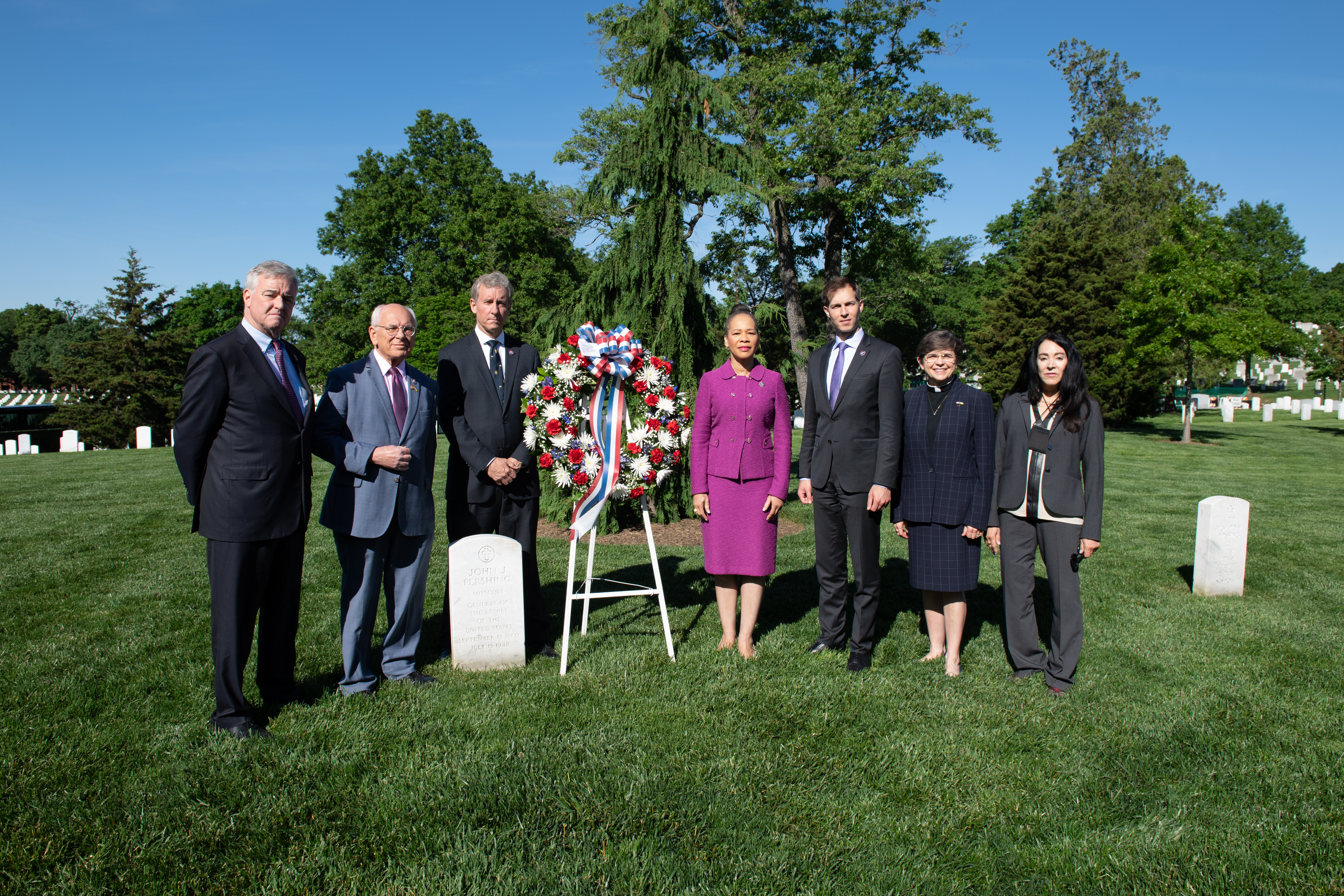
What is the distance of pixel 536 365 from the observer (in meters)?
5.15

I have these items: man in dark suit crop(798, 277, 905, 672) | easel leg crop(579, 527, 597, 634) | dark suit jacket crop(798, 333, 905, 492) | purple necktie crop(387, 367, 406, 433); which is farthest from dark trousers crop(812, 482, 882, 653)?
purple necktie crop(387, 367, 406, 433)

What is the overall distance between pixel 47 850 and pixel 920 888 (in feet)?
10.9

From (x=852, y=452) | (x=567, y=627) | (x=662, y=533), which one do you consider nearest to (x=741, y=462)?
(x=852, y=452)

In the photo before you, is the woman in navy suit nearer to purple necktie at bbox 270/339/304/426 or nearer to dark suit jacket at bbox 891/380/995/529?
dark suit jacket at bbox 891/380/995/529

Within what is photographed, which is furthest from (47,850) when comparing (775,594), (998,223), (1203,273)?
(998,223)

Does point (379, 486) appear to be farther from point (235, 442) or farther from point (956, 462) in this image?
point (956, 462)

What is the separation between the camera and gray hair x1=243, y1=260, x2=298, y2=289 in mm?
3791

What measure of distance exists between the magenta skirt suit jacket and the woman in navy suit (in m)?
0.86

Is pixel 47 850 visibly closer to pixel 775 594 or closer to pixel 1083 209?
pixel 775 594

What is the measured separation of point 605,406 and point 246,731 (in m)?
2.77

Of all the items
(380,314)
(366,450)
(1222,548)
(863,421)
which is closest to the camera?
(366,450)

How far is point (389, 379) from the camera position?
14.6 feet

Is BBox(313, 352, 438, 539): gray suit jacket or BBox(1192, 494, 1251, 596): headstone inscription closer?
BBox(313, 352, 438, 539): gray suit jacket

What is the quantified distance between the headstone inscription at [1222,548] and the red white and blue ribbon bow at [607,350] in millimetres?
5908
